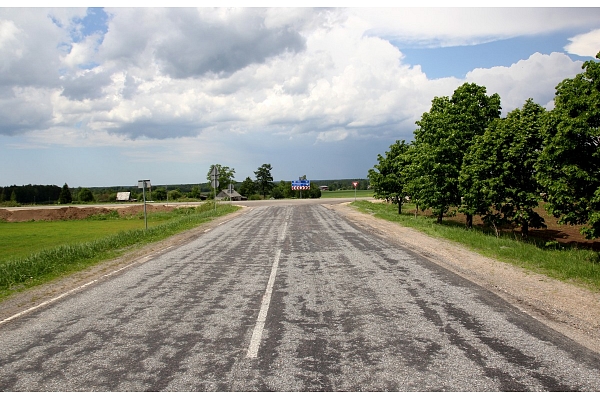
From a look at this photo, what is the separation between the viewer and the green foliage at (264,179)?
13300cm

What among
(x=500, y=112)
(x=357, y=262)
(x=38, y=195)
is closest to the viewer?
(x=357, y=262)

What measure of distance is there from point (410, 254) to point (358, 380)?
27.8ft

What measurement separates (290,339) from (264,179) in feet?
422

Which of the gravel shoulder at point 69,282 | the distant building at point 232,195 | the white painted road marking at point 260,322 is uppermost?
the distant building at point 232,195

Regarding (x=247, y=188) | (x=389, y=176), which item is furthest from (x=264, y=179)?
(x=389, y=176)

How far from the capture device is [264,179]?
133000mm

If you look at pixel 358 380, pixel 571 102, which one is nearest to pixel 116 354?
pixel 358 380

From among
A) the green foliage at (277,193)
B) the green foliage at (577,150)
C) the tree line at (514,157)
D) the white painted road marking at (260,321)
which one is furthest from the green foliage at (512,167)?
the green foliage at (277,193)

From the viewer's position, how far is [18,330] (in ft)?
19.3

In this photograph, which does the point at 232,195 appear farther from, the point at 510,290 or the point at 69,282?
the point at 510,290

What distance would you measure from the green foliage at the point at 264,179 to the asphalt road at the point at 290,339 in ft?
408

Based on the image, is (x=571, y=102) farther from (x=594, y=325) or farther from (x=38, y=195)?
(x=38, y=195)

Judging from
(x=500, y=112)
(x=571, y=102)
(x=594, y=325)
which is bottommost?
(x=594, y=325)

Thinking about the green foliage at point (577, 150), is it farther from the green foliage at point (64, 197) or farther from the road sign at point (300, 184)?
the green foliage at point (64, 197)
